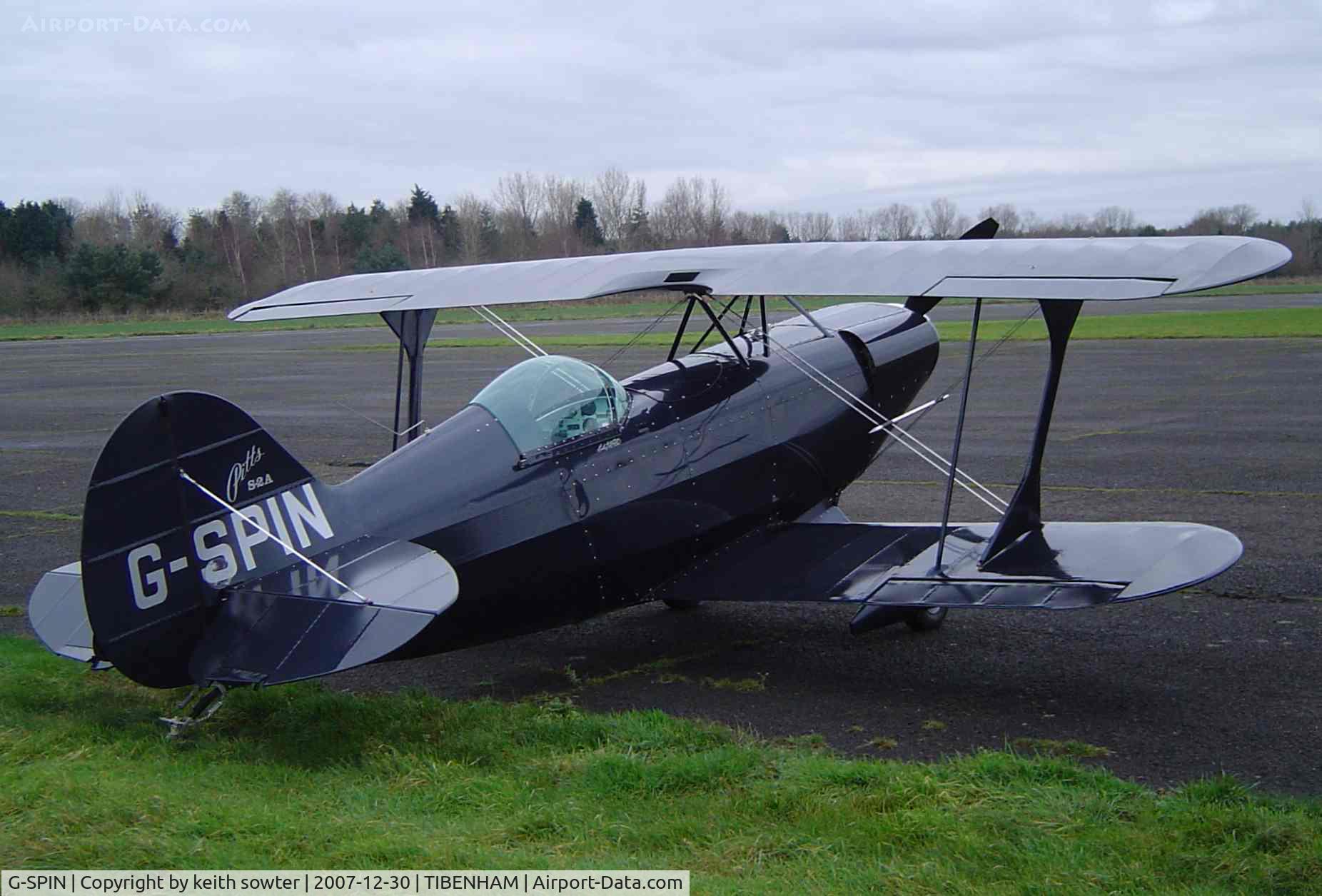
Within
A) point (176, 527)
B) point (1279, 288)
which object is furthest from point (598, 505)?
point (1279, 288)

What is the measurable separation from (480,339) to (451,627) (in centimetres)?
3043

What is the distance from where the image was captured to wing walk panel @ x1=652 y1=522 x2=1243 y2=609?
230 inches

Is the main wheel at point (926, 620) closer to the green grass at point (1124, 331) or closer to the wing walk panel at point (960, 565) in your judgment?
the wing walk panel at point (960, 565)

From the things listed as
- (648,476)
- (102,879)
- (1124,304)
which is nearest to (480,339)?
(1124,304)

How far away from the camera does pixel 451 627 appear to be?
5648mm

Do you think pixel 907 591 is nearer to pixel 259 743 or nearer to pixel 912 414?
pixel 912 414

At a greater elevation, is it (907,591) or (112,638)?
(112,638)

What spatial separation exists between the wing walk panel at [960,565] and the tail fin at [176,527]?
230 cm

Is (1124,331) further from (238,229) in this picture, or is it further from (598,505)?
(238,229)

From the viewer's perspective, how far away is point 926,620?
23.1ft

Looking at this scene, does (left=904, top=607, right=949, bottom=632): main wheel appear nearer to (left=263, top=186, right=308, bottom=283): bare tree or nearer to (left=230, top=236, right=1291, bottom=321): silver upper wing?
(left=230, top=236, right=1291, bottom=321): silver upper wing

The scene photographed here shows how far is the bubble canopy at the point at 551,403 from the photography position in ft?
19.9

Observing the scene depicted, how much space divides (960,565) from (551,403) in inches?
94.2

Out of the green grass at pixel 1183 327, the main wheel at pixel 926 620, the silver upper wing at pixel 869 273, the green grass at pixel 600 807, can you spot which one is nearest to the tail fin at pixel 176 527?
the green grass at pixel 600 807
